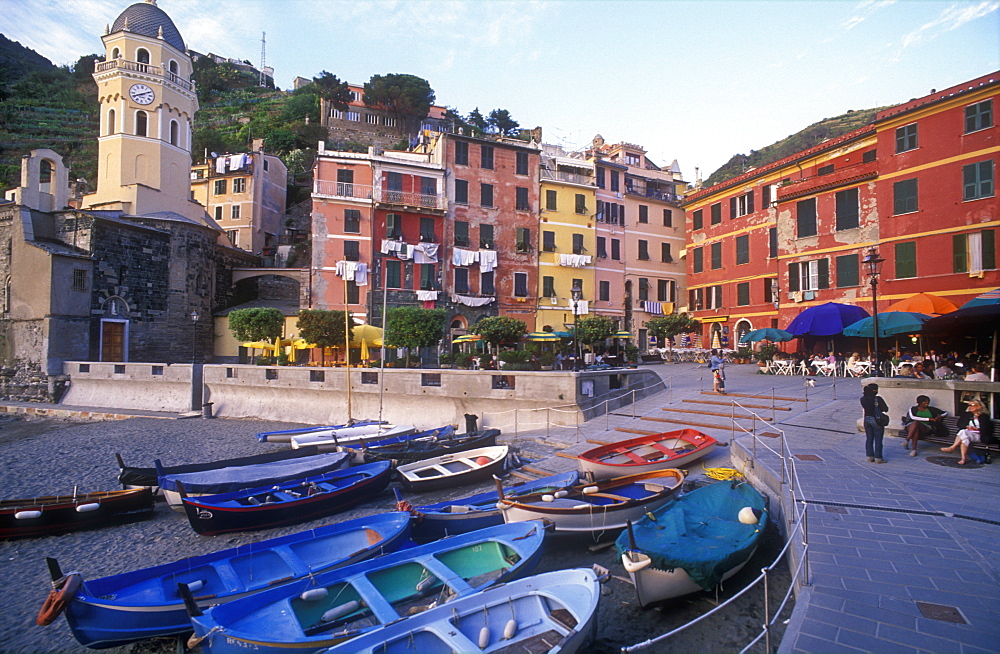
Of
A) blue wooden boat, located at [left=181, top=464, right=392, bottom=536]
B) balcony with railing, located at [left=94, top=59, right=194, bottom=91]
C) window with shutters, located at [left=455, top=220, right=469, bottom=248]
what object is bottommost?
blue wooden boat, located at [left=181, top=464, right=392, bottom=536]

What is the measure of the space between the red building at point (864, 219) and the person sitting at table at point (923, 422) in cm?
1652

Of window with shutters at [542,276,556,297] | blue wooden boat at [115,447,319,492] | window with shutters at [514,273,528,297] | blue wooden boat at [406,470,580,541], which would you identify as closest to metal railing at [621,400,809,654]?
blue wooden boat at [406,470,580,541]

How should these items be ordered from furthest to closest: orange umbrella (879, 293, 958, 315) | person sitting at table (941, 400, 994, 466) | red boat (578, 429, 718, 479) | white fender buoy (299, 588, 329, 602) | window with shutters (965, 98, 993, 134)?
1. window with shutters (965, 98, 993, 134)
2. orange umbrella (879, 293, 958, 315)
3. red boat (578, 429, 718, 479)
4. person sitting at table (941, 400, 994, 466)
5. white fender buoy (299, 588, 329, 602)

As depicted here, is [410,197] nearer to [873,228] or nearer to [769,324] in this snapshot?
[769,324]

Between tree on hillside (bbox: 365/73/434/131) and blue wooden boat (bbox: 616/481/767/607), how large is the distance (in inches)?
2896

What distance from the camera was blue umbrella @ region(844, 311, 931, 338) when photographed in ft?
60.3

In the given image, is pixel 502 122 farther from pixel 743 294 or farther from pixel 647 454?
pixel 647 454

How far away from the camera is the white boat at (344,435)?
674 inches

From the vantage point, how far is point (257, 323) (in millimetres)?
28266

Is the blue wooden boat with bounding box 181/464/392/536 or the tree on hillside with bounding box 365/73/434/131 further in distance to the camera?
the tree on hillside with bounding box 365/73/434/131

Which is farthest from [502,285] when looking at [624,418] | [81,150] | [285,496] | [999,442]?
[81,150]

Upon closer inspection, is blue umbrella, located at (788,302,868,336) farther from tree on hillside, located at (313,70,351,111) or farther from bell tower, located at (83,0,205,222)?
tree on hillside, located at (313,70,351,111)

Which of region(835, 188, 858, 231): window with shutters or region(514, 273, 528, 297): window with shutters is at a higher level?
region(835, 188, 858, 231): window with shutters

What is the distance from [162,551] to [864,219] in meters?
32.1
